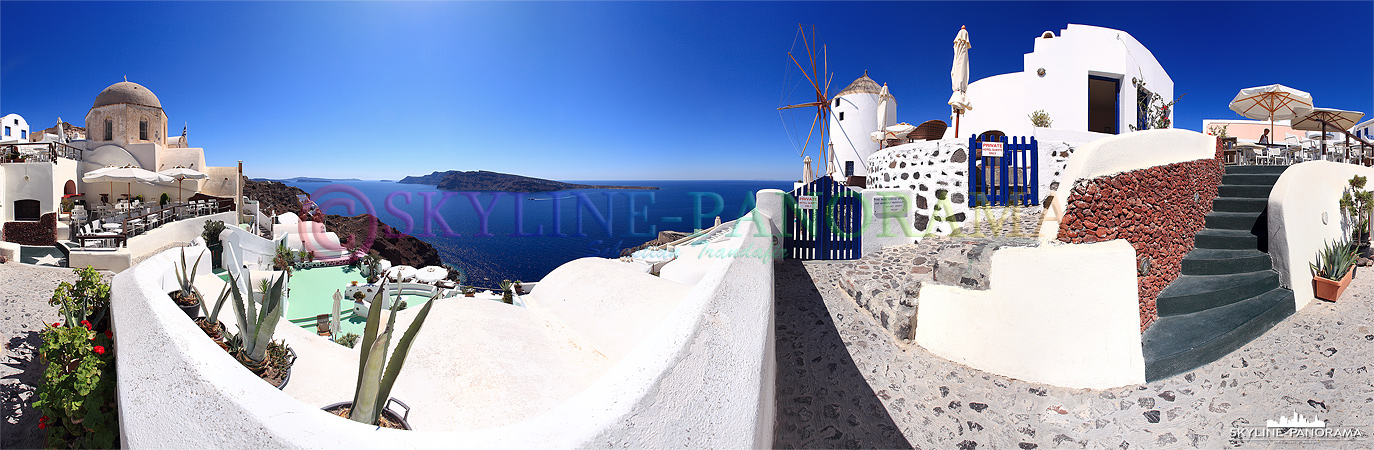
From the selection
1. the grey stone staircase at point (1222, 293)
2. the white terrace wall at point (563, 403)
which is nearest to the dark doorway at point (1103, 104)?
the grey stone staircase at point (1222, 293)

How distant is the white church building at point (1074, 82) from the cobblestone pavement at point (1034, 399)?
917 centimetres

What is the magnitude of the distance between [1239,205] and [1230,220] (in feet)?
1.65

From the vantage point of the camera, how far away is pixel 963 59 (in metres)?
10.4

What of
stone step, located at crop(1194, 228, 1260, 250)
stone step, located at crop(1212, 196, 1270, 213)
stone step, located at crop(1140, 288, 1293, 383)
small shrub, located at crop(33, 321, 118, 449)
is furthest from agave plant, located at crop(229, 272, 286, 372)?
stone step, located at crop(1212, 196, 1270, 213)

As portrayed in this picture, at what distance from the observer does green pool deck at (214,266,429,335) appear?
11.5 m

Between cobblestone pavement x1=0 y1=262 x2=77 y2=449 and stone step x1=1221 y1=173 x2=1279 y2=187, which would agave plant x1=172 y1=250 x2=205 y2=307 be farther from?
stone step x1=1221 y1=173 x2=1279 y2=187

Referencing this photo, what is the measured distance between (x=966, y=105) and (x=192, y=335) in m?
12.5

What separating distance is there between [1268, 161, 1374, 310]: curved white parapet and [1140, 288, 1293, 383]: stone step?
0.93 meters

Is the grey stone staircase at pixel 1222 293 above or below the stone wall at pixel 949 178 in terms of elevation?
below

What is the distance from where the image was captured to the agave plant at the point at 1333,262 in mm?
6371

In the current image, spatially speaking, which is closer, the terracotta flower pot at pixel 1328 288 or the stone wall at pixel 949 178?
the terracotta flower pot at pixel 1328 288

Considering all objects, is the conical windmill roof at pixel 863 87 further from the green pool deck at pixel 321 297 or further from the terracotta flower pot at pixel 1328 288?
the green pool deck at pixel 321 297

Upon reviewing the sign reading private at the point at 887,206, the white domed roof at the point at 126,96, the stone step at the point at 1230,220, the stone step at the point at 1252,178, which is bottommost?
the stone step at the point at 1230,220

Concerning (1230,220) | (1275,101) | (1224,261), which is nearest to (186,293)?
(1224,261)
